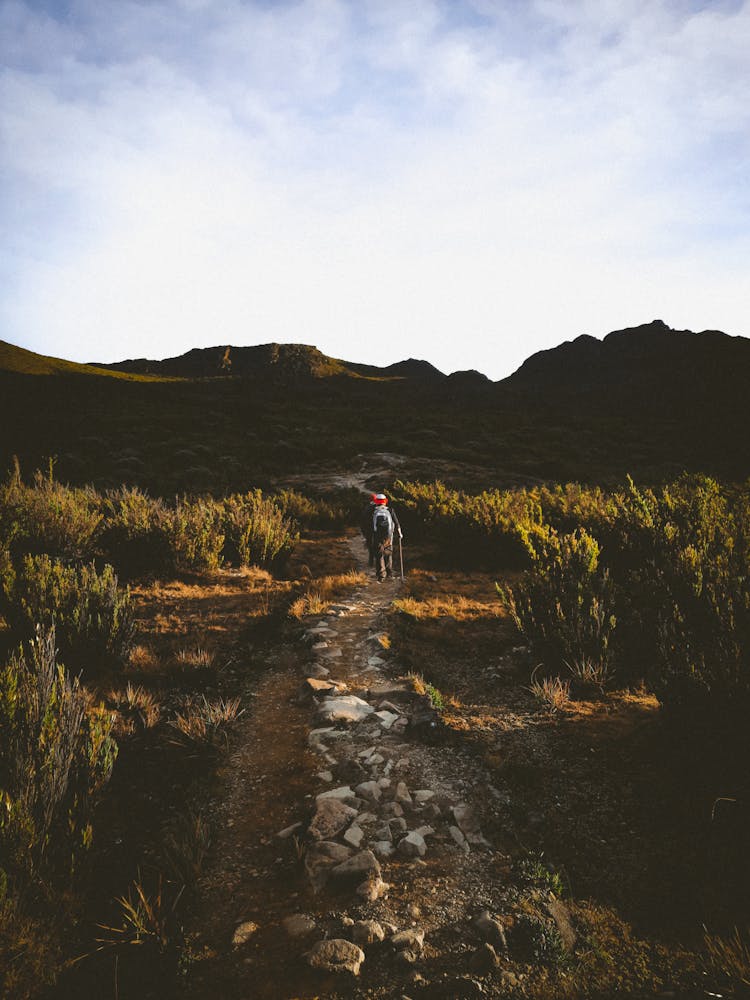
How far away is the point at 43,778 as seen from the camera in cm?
272

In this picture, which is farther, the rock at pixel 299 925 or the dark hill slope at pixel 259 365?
the dark hill slope at pixel 259 365

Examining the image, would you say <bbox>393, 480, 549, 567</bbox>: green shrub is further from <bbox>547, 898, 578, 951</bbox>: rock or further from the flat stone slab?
<bbox>547, 898, 578, 951</bbox>: rock

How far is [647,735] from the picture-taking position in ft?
11.6

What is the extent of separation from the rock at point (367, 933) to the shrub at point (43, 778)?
1.54 m

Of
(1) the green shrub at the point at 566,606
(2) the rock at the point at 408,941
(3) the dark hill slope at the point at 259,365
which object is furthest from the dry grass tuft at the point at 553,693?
(3) the dark hill slope at the point at 259,365

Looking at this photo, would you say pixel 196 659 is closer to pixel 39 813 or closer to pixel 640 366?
pixel 39 813

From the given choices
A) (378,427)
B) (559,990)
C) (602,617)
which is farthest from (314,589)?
(378,427)

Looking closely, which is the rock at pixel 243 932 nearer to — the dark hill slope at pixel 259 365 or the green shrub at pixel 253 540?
the green shrub at pixel 253 540

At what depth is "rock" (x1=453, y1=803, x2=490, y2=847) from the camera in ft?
9.29

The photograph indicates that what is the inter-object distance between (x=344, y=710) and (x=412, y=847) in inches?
62.9

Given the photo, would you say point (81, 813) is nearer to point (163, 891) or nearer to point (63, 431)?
point (163, 891)

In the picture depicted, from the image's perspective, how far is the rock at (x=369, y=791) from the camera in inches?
127

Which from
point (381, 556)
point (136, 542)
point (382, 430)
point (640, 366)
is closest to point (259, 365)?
point (382, 430)

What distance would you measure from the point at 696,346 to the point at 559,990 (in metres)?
86.5
